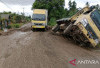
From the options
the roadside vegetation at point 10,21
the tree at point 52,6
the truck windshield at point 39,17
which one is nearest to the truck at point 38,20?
the truck windshield at point 39,17

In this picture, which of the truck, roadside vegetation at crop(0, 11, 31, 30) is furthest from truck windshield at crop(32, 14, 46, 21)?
roadside vegetation at crop(0, 11, 31, 30)

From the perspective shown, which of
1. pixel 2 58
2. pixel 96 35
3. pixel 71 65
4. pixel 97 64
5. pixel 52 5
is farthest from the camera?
pixel 52 5

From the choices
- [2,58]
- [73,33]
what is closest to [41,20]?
[73,33]

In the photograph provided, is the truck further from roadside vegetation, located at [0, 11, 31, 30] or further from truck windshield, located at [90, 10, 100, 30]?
truck windshield, located at [90, 10, 100, 30]

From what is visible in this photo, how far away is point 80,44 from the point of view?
29.2 ft

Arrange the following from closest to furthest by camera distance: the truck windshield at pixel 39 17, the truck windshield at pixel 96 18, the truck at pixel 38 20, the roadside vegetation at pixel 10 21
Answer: the truck windshield at pixel 96 18
the truck at pixel 38 20
the truck windshield at pixel 39 17
the roadside vegetation at pixel 10 21

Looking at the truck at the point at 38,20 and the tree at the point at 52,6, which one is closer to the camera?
the truck at the point at 38,20

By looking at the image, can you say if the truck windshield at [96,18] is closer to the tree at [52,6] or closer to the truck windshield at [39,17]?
the truck windshield at [39,17]

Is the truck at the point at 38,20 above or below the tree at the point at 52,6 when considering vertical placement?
below

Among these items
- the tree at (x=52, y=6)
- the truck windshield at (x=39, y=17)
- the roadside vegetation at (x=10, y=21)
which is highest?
the tree at (x=52, y=6)

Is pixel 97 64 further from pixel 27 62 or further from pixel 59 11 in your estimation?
pixel 59 11

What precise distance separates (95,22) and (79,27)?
1.14m

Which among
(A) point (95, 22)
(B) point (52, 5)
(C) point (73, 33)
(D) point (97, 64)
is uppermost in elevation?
(B) point (52, 5)

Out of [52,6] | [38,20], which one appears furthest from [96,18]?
[52,6]
